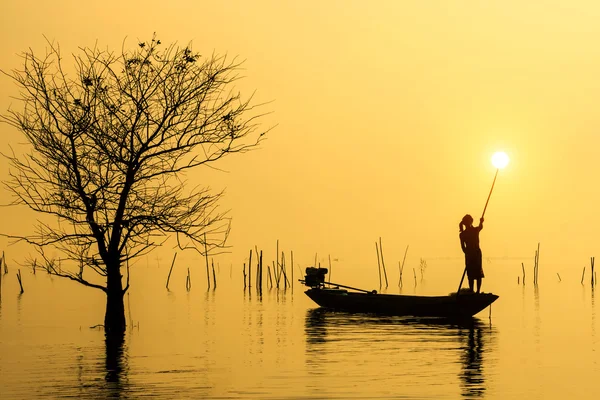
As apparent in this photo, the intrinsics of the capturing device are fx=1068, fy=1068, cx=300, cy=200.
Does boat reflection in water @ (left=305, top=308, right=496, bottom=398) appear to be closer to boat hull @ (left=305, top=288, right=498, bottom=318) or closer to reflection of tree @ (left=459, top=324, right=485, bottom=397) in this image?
reflection of tree @ (left=459, top=324, right=485, bottom=397)

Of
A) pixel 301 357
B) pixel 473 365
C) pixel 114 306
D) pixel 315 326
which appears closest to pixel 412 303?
pixel 315 326

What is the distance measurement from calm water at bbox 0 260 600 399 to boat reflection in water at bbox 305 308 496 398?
1.5 inches

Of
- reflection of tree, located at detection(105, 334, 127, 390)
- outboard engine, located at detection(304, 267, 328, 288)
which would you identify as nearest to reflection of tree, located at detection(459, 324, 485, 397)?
reflection of tree, located at detection(105, 334, 127, 390)

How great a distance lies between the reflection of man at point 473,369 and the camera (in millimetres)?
19178

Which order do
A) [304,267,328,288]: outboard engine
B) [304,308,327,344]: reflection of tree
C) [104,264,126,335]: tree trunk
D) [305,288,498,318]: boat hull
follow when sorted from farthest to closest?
1. [304,267,328,288]: outboard engine
2. [305,288,498,318]: boat hull
3. [304,308,327,344]: reflection of tree
4. [104,264,126,335]: tree trunk

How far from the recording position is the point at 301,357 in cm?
2508

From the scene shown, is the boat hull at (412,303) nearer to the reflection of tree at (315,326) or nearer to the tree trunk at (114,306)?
the reflection of tree at (315,326)

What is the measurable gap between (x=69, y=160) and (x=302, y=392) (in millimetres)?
9571

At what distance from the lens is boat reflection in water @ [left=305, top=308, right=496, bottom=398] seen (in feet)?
63.5

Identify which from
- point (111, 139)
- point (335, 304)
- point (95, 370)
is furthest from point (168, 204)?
A: point (335, 304)

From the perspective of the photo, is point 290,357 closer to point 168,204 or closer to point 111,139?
point 168,204

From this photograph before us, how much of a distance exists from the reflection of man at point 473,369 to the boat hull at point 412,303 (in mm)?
3773

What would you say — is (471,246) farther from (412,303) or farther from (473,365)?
(473,365)

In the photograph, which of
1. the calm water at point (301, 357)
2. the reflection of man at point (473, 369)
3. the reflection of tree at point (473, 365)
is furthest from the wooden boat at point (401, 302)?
the reflection of man at point (473, 369)
